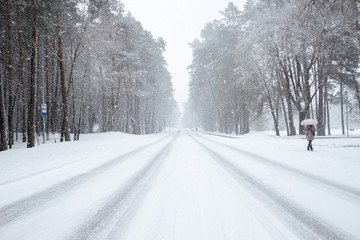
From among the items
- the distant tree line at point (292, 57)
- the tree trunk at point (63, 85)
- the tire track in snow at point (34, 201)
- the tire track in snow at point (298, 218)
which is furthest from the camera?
the distant tree line at point (292, 57)

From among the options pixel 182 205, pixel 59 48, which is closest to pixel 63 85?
pixel 59 48

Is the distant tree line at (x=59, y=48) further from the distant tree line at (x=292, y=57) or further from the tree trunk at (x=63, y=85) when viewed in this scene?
the distant tree line at (x=292, y=57)

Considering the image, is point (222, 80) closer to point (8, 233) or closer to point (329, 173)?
point (329, 173)

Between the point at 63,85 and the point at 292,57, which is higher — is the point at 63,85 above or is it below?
below

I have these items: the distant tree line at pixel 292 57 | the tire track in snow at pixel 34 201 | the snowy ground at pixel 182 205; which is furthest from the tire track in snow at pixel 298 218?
the distant tree line at pixel 292 57

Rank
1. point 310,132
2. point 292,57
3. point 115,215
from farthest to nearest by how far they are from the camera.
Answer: point 292,57, point 310,132, point 115,215

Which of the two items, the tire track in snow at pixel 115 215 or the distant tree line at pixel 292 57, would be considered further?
the distant tree line at pixel 292 57

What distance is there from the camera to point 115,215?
2.52 metres

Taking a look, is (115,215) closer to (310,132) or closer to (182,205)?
(182,205)

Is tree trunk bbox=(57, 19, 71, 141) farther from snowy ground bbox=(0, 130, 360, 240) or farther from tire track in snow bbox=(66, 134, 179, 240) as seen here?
tire track in snow bbox=(66, 134, 179, 240)

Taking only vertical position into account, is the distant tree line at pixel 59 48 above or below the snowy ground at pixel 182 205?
above

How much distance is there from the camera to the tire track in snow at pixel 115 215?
81.3 inches

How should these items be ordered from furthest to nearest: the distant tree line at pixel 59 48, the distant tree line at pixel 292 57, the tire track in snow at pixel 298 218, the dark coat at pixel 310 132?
the distant tree line at pixel 292 57 < the distant tree line at pixel 59 48 < the dark coat at pixel 310 132 < the tire track in snow at pixel 298 218

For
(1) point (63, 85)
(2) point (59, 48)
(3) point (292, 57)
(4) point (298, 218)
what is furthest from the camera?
(3) point (292, 57)
